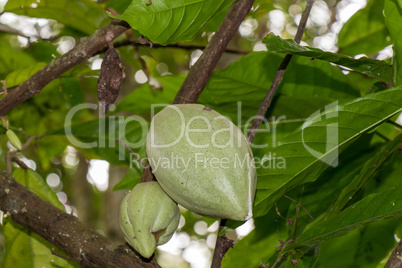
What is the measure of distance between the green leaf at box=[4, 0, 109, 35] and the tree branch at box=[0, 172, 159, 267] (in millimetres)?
598

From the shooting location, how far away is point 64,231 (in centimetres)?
85

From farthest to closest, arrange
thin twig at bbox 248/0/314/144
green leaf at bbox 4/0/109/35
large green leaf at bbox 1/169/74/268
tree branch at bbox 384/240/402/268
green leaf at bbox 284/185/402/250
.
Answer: green leaf at bbox 4/0/109/35 → large green leaf at bbox 1/169/74/268 → thin twig at bbox 248/0/314/144 → green leaf at bbox 284/185/402/250 → tree branch at bbox 384/240/402/268

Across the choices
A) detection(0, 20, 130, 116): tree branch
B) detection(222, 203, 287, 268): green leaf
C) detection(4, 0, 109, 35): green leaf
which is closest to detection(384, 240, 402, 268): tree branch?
detection(222, 203, 287, 268): green leaf

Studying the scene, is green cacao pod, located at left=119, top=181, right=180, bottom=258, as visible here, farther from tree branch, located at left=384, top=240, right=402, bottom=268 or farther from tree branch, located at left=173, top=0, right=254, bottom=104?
tree branch, located at left=384, top=240, right=402, bottom=268

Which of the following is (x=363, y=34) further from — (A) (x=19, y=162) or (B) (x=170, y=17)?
(A) (x=19, y=162)

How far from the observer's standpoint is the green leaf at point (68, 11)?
50.6 inches

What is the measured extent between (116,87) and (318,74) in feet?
1.91

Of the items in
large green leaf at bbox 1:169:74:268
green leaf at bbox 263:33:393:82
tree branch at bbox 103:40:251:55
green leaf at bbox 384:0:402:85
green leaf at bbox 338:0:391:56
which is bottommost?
large green leaf at bbox 1:169:74:268

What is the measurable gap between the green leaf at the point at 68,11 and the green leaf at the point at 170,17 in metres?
0.61

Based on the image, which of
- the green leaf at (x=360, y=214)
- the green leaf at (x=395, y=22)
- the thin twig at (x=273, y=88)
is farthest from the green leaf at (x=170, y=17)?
the green leaf at (x=360, y=214)

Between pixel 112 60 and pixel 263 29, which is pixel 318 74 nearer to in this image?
pixel 112 60

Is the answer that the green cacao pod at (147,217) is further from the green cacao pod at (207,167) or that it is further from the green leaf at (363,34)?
the green leaf at (363,34)

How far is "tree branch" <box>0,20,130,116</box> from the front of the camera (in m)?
0.85

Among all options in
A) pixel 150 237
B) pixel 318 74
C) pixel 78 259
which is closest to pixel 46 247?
pixel 78 259
